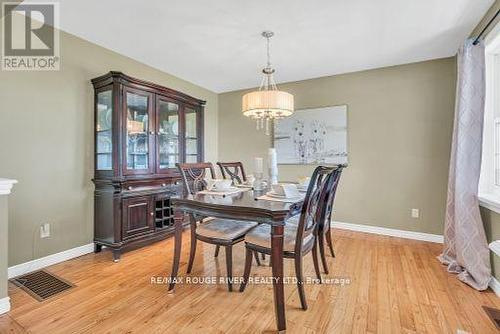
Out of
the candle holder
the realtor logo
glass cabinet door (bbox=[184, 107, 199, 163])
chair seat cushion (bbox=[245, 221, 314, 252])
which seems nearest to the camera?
chair seat cushion (bbox=[245, 221, 314, 252])

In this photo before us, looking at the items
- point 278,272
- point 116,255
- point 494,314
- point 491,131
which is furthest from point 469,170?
point 116,255

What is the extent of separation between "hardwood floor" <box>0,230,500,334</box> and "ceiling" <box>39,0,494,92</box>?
7.59 feet

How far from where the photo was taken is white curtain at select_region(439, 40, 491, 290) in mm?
2111

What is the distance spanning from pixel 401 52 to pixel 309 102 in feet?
4.44

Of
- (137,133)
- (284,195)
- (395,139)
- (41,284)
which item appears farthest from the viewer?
(395,139)

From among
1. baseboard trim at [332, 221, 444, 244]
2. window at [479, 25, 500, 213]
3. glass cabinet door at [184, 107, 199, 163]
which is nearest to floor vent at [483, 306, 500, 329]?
window at [479, 25, 500, 213]

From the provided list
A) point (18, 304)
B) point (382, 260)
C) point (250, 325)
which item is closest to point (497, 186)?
point (382, 260)

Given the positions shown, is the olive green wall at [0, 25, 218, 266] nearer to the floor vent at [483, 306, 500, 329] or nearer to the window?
the floor vent at [483, 306, 500, 329]

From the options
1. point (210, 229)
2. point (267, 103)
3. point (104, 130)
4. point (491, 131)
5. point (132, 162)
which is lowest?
point (210, 229)

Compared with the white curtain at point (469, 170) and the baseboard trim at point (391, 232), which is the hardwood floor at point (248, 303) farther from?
the baseboard trim at point (391, 232)

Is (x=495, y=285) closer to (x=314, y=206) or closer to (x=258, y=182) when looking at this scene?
(x=314, y=206)

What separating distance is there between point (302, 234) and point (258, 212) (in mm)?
353

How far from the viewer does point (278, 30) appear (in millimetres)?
→ 2514

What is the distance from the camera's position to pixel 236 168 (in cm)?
325
